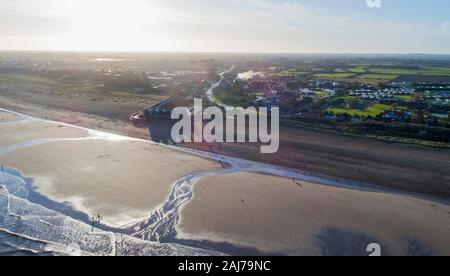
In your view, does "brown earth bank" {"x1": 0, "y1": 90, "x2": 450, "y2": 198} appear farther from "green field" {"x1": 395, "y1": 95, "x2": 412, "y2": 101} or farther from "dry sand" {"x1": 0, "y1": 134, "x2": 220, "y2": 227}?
"green field" {"x1": 395, "y1": 95, "x2": 412, "y2": 101}

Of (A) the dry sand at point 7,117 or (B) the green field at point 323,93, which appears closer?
(A) the dry sand at point 7,117

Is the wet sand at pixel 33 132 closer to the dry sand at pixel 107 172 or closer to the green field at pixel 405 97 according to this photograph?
the dry sand at pixel 107 172

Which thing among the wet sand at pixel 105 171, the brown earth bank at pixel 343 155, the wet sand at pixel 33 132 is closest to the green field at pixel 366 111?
the brown earth bank at pixel 343 155

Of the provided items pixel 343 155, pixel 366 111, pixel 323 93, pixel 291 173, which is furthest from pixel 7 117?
pixel 323 93

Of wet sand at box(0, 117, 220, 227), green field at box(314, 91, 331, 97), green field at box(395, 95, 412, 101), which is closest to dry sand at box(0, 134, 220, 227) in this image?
wet sand at box(0, 117, 220, 227)

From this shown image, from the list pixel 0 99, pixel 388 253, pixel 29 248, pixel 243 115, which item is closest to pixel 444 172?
pixel 388 253

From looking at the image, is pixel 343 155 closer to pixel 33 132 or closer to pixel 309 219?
pixel 309 219
